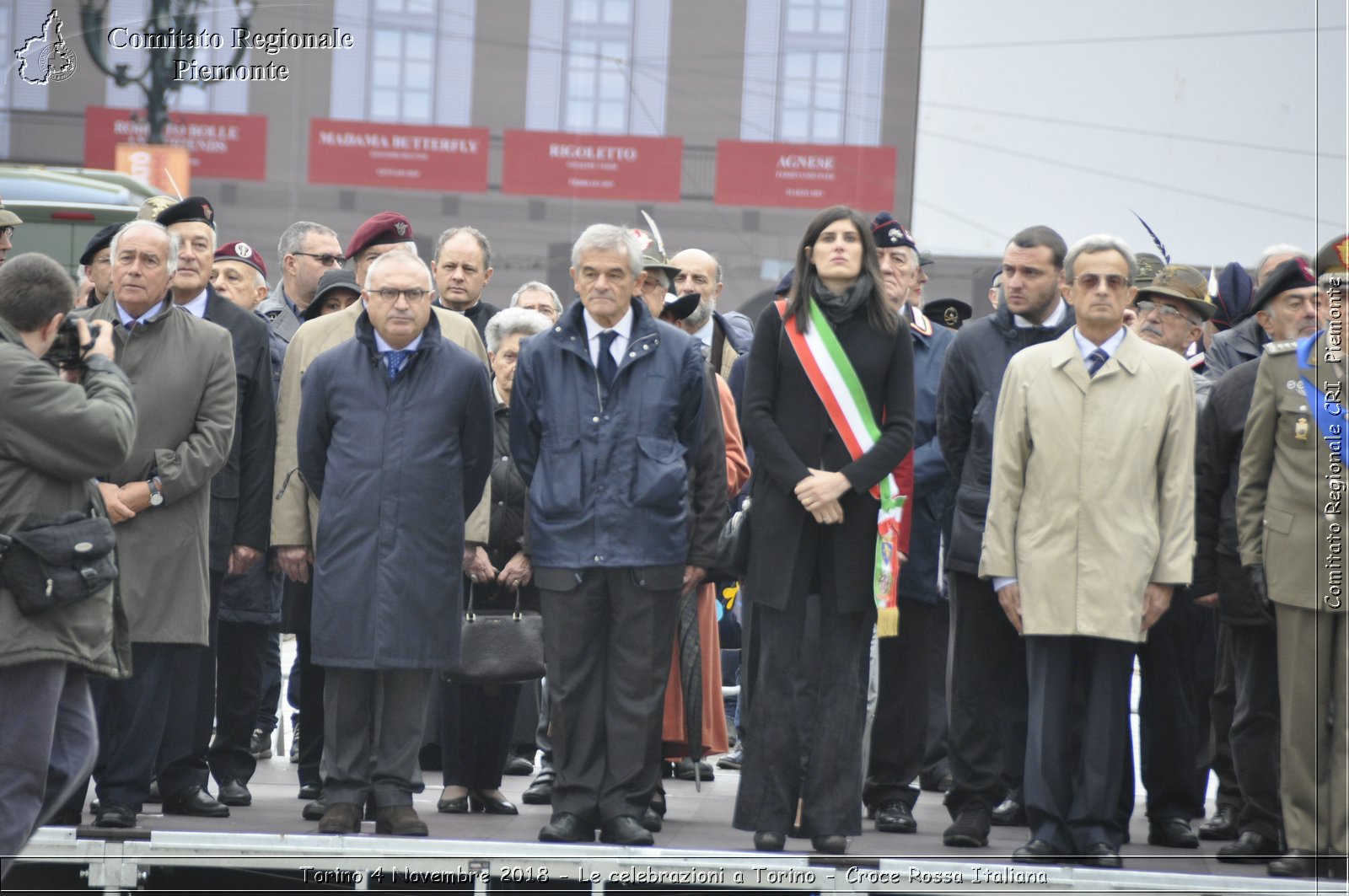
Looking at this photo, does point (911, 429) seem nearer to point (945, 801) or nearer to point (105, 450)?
point (945, 801)

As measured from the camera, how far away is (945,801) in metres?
5.66

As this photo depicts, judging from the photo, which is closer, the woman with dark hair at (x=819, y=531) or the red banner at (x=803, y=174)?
the woman with dark hair at (x=819, y=531)

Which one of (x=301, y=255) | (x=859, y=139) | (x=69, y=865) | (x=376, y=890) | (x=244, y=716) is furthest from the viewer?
(x=859, y=139)

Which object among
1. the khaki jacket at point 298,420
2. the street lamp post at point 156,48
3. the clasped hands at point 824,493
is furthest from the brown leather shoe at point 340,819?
the street lamp post at point 156,48

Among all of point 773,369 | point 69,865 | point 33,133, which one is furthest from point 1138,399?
point 33,133

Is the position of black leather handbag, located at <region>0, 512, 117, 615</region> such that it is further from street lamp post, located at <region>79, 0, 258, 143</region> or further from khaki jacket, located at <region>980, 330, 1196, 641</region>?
street lamp post, located at <region>79, 0, 258, 143</region>

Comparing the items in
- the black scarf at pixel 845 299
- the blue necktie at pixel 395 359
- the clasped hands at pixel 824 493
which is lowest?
the clasped hands at pixel 824 493

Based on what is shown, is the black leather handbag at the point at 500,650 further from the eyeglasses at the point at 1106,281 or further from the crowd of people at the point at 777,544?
the eyeglasses at the point at 1106,281

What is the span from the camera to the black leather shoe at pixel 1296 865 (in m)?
5.09

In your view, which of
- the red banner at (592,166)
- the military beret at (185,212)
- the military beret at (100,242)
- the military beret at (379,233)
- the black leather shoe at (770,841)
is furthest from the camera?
the red banner at (592,166)

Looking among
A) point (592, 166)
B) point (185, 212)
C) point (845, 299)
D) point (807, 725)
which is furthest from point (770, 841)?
point (592, 166)

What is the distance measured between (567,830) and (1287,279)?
10.2 feet

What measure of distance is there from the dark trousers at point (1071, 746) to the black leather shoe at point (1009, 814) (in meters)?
0.76

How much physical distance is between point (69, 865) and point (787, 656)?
8.26 feet
